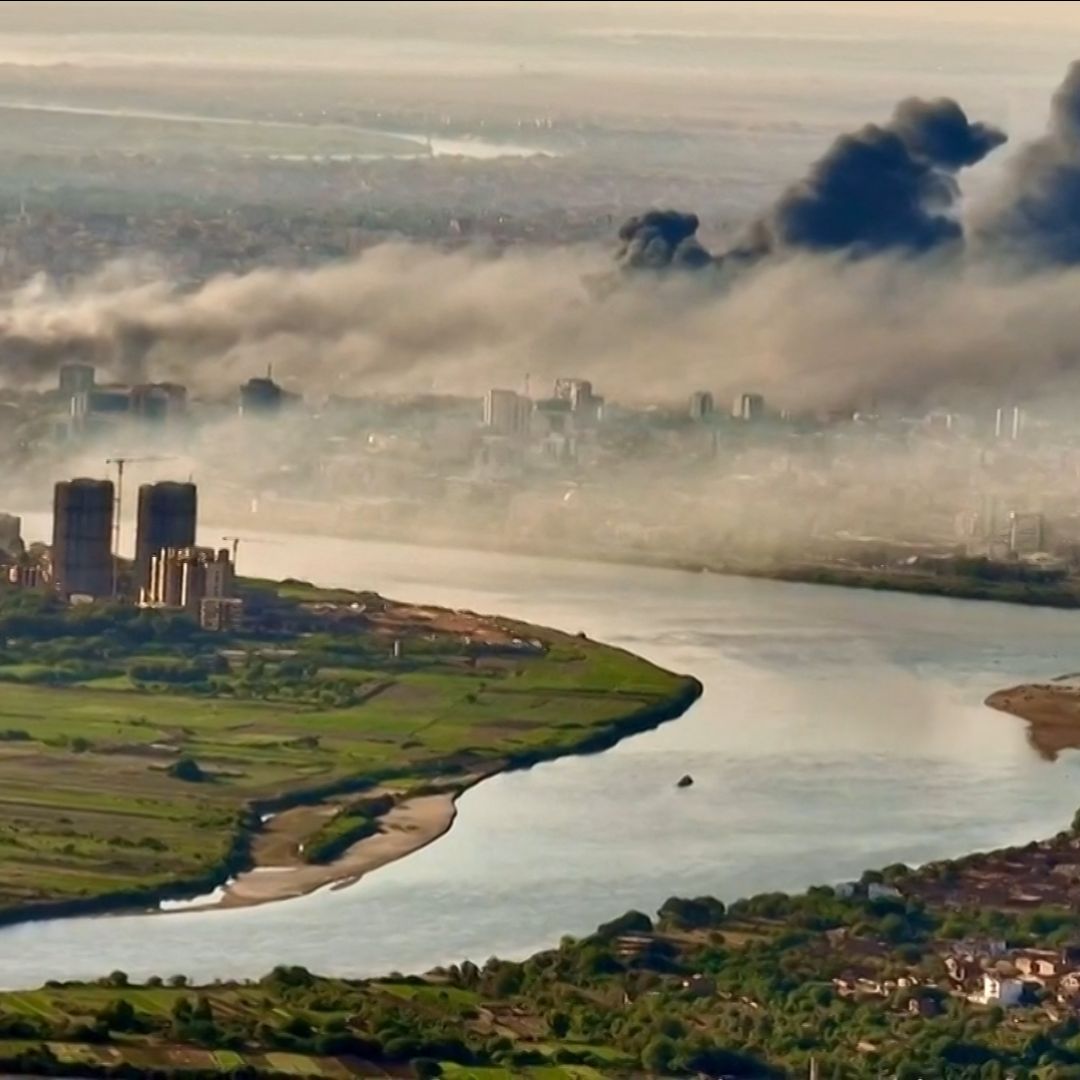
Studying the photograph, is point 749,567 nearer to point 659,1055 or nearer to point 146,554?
point 146,554

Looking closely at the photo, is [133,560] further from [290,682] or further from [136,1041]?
[136,1041]

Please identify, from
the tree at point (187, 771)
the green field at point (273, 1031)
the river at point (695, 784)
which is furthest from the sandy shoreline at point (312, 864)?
the green field at point (273, 1031)

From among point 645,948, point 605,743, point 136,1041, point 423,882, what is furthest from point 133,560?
point 136,1041

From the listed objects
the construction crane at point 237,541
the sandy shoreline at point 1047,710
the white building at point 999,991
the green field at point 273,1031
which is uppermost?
the construction crane at point 237,541

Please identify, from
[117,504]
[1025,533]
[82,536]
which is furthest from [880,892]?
[1025,533]

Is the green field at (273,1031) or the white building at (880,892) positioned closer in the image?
the green field at (273,1031)

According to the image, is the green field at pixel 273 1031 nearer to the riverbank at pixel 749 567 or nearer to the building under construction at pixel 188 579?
the building under construction at pixel 188 579
